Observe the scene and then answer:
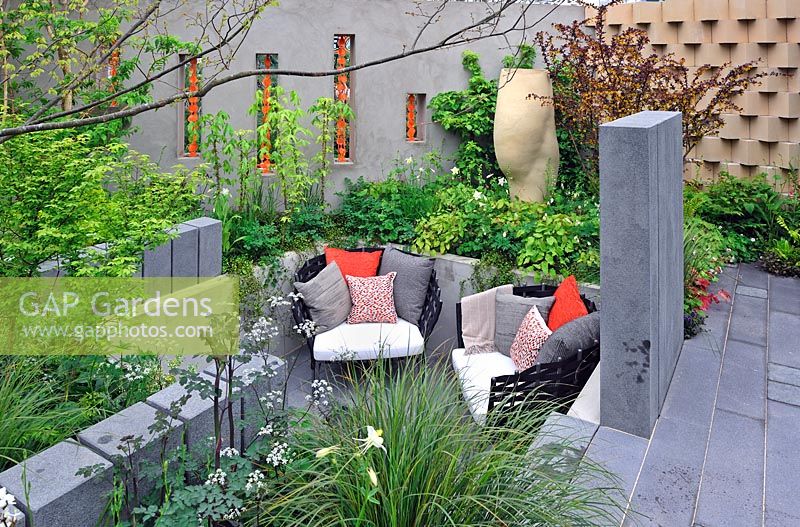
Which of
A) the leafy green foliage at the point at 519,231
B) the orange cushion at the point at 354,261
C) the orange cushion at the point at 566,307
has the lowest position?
the orange cushion at the point at 566,307

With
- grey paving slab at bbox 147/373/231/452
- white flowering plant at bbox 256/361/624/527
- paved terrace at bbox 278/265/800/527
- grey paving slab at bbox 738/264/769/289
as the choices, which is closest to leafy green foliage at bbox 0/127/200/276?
grey paving slab at bbox 147/373/231/452

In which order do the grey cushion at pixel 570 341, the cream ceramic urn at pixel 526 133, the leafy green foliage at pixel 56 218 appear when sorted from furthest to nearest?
1. the cream ceramic urn at pixel 526 133
2. the grey cushion at pixel 570 341
3. the leafy green foliage at pixel 56 218

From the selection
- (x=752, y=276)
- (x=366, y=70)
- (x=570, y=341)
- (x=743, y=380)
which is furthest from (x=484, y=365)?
(x=366, y=70)

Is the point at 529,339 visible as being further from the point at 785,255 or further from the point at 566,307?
the point at 785,255

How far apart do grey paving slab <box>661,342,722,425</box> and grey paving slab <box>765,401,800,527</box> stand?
256 millimetres

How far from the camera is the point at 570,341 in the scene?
3.47 m

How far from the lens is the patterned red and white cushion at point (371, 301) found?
5203mm

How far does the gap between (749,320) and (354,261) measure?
3.02 metres

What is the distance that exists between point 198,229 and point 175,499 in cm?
220

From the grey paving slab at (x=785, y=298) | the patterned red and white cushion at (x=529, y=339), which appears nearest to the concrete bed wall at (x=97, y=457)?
the patterned red and white cushion at (x=529, y=339)

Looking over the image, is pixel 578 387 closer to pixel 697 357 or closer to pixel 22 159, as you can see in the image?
pixel 697 357

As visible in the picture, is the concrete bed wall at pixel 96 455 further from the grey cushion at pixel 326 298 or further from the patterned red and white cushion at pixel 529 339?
the grey cushion at pixel 326 298

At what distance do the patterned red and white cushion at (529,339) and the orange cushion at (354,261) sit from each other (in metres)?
1.72

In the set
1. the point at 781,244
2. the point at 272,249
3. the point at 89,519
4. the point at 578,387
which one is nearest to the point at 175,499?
the point at 89,519
